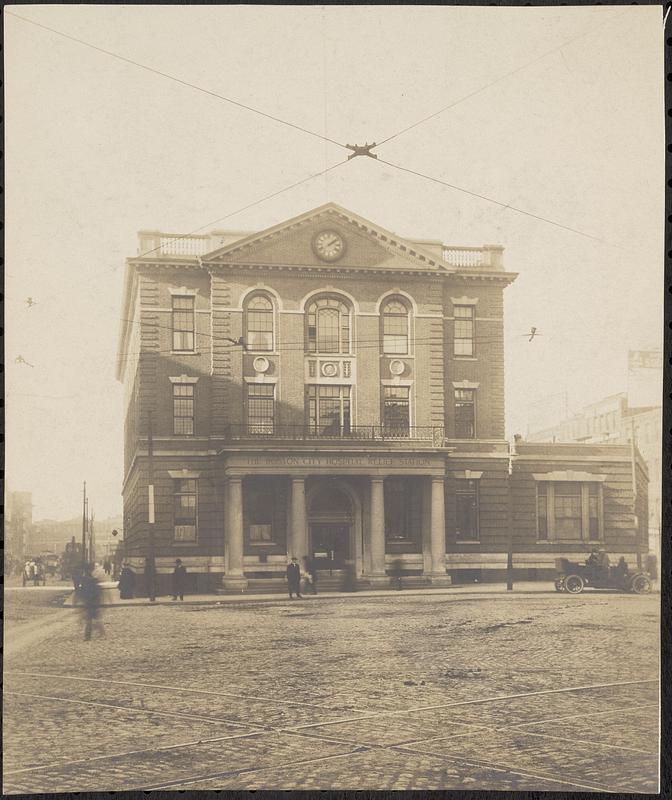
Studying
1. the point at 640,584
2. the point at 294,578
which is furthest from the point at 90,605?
the point at 640,584

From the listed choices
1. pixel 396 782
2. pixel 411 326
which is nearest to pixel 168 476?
pixel 411 326

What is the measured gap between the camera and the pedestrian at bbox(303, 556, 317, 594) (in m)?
7.27

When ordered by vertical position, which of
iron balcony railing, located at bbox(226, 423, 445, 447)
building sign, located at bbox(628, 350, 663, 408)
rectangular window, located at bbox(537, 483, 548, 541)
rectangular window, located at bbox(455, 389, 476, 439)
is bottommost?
rectangular window, located at bbox(537, 483, 548, 541)

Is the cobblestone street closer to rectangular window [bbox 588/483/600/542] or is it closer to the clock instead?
rectangular window [bbox 588/483/600/542]

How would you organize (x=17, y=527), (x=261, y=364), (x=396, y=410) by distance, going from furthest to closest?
(x=396, y=410)
(x=261, y=364)
(x=17, y=527)

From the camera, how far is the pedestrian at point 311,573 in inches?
286

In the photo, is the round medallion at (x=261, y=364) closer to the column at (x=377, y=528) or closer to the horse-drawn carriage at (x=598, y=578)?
the column at (x=377, y=528)

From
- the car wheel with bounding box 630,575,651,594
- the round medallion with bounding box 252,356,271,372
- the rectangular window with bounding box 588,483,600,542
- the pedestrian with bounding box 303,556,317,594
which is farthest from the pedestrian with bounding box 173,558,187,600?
the car wheel with bounding box 630,575,651,594

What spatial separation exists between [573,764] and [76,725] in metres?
3.55

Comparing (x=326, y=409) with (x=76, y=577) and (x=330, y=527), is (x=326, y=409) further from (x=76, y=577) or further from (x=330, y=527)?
(x=76, y=577)

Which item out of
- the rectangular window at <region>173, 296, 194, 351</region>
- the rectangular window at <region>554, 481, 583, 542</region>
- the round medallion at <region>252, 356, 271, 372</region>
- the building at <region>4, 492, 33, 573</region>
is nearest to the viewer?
the building at <region>4, 492, 33, 573</region>

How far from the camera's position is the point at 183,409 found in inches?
283

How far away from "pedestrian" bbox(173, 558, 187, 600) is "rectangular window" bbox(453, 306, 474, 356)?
108 inches

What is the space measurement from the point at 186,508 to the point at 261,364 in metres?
1.26
